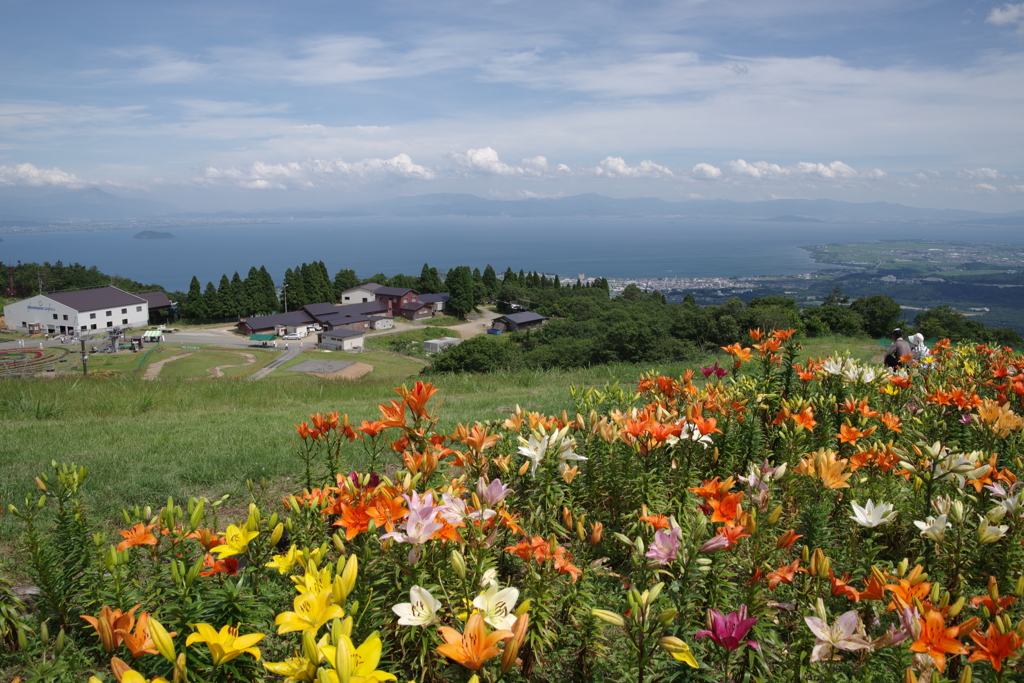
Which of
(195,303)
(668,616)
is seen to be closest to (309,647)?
(668,616)

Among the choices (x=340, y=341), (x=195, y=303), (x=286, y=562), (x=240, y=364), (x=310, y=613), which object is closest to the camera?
(x=310, y=613)

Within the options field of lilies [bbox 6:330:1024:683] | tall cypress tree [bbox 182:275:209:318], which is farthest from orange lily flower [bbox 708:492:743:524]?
tall cypress tree [bbox 182:275:209:318]

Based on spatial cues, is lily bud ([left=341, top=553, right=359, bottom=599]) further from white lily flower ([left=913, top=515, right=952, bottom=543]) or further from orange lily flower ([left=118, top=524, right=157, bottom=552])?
Result: white lily flower ([left=913, top=515, right=952, bottom=543])

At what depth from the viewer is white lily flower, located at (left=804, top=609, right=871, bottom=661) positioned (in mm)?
1303

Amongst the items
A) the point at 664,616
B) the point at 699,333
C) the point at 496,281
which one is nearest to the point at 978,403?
the point at 664,616

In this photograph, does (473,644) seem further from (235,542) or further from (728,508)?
(728,508)

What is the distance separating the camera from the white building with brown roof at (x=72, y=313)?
40.4 m

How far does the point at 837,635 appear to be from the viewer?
4.40ft

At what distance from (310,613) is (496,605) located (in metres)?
0.42

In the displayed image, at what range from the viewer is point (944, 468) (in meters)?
2.10

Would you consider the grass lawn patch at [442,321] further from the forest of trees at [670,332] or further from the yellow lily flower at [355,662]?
the yellow lily flower at [355,662]

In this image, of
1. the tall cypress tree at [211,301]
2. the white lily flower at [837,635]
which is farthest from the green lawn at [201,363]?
the white lily flower at [837,635]

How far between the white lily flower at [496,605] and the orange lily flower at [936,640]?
0.88 metres

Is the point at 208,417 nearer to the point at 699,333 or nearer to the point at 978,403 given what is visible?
the point at 978,403
